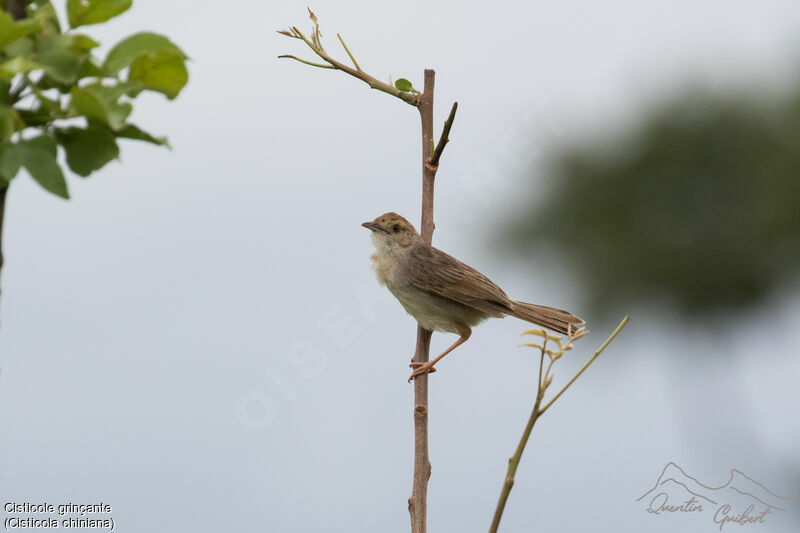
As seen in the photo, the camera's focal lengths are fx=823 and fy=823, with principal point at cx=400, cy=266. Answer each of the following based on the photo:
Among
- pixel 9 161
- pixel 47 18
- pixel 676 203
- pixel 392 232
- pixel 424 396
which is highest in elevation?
pixel 676 203

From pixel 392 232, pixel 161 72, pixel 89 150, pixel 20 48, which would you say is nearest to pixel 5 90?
pixel 20 48

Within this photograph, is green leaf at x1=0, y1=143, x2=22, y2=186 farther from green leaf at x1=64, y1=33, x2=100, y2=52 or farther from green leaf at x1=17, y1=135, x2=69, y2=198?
green leaf at x1=64, y1=33, x2=100, y2=52

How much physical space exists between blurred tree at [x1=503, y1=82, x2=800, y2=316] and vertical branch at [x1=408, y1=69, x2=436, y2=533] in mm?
14703

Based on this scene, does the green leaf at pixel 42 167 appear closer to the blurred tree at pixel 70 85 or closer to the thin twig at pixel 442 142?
the blurred tree at pixel 70 85

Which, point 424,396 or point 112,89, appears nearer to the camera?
point 112,89

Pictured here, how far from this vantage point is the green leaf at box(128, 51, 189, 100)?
1696 millimetres

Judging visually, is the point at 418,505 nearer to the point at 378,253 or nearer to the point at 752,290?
the point at 378,253

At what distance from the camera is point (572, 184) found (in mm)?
17453

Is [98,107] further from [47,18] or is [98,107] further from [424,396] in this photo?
[424,396]

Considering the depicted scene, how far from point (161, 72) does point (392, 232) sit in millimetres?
2843

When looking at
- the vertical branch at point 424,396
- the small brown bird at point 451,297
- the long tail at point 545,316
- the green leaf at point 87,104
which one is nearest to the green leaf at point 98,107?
the green leaf at point 87,104

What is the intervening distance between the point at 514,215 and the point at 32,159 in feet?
53.5

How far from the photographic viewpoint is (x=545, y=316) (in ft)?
13.6

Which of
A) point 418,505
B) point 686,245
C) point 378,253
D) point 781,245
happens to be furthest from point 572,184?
point 418,505
